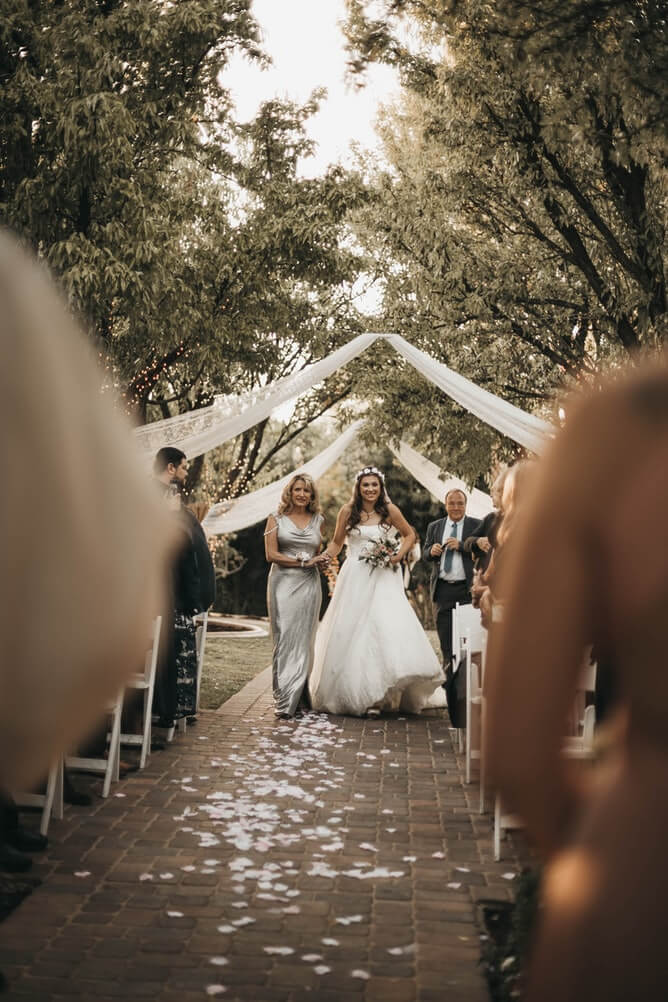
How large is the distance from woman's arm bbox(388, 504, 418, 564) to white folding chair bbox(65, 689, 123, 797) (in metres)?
4.28

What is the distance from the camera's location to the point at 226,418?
951cm

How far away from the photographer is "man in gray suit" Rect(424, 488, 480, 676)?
10.7 meters

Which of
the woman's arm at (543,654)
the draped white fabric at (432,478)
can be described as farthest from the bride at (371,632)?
the woman's arm at (543,654)

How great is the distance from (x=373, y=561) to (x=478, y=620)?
9.14 feet

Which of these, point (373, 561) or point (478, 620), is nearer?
point (478, 620)

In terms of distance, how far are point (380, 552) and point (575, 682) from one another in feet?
30.4

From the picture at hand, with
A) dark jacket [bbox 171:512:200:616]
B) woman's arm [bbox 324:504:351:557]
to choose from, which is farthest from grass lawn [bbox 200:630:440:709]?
dark jacket [bbox 171:512:200:616]

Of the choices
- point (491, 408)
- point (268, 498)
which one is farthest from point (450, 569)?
point (268, 498)

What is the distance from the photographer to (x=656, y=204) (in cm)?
944

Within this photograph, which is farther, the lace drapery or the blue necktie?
the blue necktie

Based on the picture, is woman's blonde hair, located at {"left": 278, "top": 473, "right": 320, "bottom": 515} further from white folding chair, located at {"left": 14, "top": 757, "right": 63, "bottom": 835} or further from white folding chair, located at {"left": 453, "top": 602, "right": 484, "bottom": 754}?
white folding chair, located at {"left": 14, "top": 757, "right": 63, "bottom": 835}

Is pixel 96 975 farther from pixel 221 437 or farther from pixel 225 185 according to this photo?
pixel 225 185

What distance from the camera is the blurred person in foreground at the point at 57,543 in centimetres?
95

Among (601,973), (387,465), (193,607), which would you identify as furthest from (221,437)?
(387,465)
